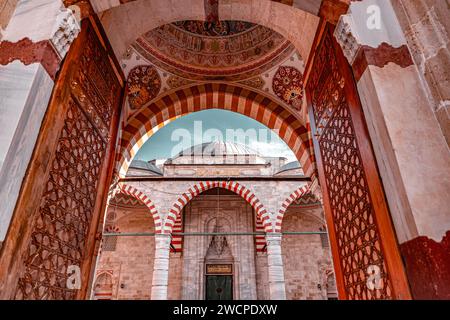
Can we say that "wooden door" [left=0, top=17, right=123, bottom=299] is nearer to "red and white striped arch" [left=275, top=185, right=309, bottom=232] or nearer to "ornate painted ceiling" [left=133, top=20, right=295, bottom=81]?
"ornate painted ceiling" [left=133, top=20, right=295, bottom=81]

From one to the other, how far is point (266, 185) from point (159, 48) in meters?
6.91

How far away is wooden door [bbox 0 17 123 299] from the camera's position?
1580 mm

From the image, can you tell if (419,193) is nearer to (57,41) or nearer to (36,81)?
(36,81)

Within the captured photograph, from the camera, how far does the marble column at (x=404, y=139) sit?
1.27 metres

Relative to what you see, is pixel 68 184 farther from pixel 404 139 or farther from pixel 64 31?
pixel 404 139

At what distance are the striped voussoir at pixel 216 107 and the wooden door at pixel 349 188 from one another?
2.00m

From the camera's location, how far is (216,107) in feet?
18.1

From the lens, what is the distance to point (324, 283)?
38.1 feet

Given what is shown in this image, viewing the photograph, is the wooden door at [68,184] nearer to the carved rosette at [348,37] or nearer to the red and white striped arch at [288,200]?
the carved rosette at [348,37]

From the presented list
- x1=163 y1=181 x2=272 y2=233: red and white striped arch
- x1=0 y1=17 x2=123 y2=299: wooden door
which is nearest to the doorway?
x1=163 y1=181 x2=272 y2=233: red and white striped arch

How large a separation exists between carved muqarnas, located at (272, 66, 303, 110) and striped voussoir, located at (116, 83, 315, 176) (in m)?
0.19

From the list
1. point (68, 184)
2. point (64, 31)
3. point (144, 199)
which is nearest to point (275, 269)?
point (144, 199)

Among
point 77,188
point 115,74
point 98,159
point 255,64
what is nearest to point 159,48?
point 255,64

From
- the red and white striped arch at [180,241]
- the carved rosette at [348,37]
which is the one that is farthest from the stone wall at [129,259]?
the carved rosette at [348,37]
